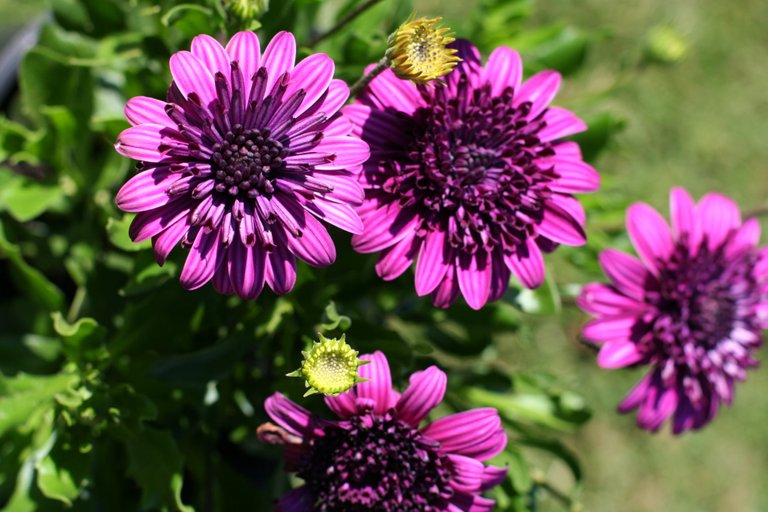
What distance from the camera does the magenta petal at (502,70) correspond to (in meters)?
0.87

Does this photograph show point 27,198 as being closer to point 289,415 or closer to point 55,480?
point 55,480

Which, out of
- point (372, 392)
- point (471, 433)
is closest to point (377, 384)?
point (372, 392)

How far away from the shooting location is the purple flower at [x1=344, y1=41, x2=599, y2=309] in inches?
31.9

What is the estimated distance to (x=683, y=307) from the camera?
40.6 inches

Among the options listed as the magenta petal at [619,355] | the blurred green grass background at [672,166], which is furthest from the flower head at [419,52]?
the blurred green grass background at [672,166]

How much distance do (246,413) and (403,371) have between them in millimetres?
339

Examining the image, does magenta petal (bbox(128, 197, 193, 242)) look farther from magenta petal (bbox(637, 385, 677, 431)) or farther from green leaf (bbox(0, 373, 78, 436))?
magenta petal (bbox(637, 385, 677, 431))

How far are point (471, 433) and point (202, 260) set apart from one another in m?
0.34

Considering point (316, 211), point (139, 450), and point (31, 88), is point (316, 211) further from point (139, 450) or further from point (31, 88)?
point (31, 88)

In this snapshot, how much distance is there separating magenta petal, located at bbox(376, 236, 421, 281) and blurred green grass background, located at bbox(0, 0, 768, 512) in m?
1.28

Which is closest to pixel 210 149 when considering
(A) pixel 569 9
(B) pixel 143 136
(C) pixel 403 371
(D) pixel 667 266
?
(B) pixel 143 136

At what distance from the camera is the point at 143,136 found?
0.69 meters

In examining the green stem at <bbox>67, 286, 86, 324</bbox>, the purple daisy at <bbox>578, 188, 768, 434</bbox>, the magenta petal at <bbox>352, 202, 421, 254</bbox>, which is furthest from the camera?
the green stem at <bbox>67, 286, 86, 324</bbox>

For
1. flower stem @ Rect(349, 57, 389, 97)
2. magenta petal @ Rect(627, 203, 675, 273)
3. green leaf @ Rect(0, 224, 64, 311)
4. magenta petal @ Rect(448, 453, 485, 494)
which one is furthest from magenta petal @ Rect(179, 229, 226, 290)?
magenta petal @ Rect(627, 203, 675, 273)
